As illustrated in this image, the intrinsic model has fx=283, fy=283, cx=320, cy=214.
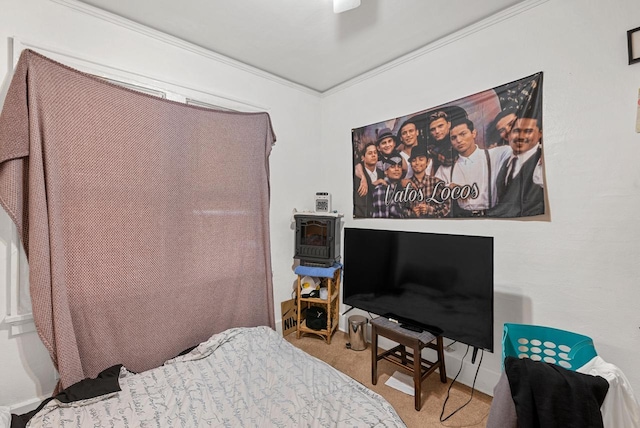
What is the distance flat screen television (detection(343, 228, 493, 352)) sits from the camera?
1.82 m

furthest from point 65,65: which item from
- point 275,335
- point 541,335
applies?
point 541,335

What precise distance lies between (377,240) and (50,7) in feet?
8.91

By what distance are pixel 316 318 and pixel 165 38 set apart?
9.25 ft

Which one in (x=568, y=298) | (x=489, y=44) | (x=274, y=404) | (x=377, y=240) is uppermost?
(x=489, y=44)

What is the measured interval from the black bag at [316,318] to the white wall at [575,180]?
4.16 feet

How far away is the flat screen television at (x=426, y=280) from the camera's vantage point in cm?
182

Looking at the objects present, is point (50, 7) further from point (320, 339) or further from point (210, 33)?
point (320, 339)

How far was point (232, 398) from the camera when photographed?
1612mm

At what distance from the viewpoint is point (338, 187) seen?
318cm

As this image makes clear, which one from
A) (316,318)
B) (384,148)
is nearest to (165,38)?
(384,148)

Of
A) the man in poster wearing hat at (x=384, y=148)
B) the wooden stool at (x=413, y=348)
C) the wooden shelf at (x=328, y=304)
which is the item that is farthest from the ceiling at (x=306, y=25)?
the wooden stool at (x=413, y=348)

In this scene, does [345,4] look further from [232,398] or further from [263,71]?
[232,398]

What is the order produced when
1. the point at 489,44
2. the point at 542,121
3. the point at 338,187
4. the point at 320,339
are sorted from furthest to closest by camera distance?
the point at 338,187
the point at 320,339
the point at 489,44
the point at 542,121

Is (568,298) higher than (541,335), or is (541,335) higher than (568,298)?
(568,298)
